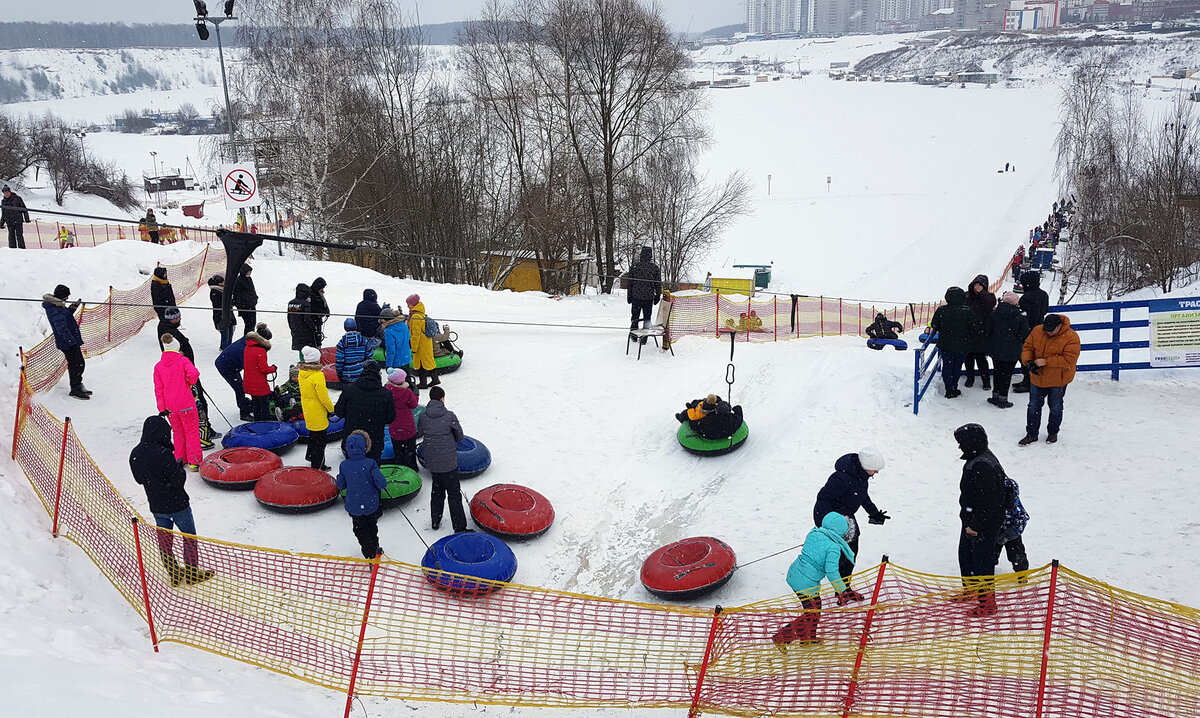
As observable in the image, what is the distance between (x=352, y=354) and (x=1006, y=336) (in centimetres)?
885

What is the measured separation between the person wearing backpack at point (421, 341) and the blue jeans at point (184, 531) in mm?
4983

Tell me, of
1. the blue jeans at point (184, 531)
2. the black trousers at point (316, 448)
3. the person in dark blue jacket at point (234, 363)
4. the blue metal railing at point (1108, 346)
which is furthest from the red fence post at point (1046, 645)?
the person in dark blue jacket at point (234, 363)

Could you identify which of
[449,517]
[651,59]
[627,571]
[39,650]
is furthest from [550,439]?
[651,59]

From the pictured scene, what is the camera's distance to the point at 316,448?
30.8 ft

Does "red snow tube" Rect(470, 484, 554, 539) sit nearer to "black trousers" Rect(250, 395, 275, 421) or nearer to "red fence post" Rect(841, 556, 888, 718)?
"black trousers" Rect(250, 395, 275, 421)

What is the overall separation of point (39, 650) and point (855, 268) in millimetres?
46434

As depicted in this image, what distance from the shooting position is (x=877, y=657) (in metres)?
5.55

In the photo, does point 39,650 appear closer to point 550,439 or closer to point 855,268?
point 550,439

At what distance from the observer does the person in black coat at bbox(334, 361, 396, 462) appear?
8586 mm

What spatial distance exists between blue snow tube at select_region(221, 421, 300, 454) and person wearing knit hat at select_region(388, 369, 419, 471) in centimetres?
163

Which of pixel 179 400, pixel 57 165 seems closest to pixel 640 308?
pixel 179 400

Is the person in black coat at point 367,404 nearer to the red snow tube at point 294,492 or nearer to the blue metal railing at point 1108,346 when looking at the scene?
the red snow tube at point 294,492

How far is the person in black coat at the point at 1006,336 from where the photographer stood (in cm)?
981

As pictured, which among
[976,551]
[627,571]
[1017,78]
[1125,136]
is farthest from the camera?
[1017,78]
